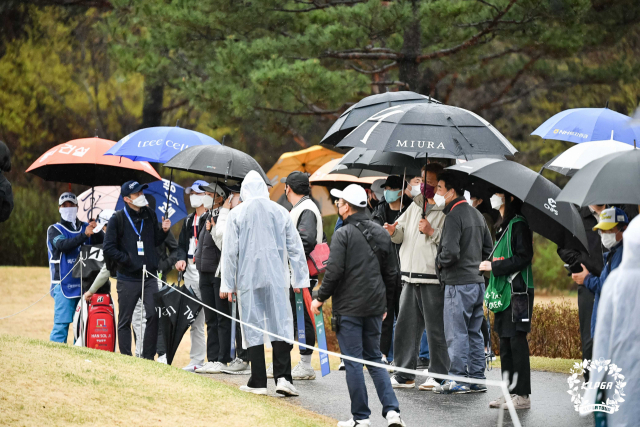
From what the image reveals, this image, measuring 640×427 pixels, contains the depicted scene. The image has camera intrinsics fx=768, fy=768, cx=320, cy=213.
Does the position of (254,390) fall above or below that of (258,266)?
below

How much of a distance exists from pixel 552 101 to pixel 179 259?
1561cm

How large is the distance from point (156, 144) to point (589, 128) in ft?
14.5

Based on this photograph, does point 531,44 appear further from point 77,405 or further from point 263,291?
point 77,405

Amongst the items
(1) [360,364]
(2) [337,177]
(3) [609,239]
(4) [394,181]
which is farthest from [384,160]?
(3) [609,239]

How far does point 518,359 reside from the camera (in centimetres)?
586

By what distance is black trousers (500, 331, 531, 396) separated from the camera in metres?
5.85

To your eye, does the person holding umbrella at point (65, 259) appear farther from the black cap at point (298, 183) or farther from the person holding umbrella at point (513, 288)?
the person holding umbrella at point (513, 288)

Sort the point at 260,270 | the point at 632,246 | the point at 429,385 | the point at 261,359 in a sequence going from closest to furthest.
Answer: the point at 632,246 < the point at 260,270 < the point at 261,359 < the point at 429,385

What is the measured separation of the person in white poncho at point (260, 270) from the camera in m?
6.31

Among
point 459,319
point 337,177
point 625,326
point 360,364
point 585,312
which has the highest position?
point 337,177

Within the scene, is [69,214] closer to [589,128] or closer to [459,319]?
[459,319]

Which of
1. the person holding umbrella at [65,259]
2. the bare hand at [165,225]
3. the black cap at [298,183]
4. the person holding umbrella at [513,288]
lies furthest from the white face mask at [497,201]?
the person holding umbrella at [65,259]

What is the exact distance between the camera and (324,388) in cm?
717

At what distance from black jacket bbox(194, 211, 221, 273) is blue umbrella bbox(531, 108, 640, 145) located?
11.0ft
